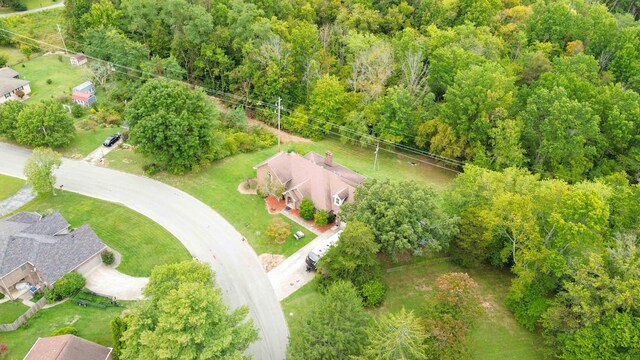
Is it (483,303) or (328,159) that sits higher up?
(328,159)

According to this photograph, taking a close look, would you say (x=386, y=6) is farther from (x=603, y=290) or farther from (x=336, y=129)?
(x=603, y=290)

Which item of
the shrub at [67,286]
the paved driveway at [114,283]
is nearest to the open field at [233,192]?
the paved driveway at [114,283]

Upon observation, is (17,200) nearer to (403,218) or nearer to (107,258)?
(107,258)

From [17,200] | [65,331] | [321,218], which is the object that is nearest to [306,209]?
[321,218]

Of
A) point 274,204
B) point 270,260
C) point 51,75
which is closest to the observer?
point 270,260

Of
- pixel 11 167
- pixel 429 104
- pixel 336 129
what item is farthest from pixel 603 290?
pixel 11 167

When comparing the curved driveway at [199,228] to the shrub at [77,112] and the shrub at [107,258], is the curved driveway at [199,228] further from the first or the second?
the shrub at [77,112]

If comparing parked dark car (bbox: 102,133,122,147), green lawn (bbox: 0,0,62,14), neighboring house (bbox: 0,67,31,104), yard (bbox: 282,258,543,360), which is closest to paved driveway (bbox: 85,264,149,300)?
yard (bbox: 282,258,543,360)

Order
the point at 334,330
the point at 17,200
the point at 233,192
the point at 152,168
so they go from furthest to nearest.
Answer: the point at 152,168, the point at 233,192, the point at 17,200, the point at 334,330
